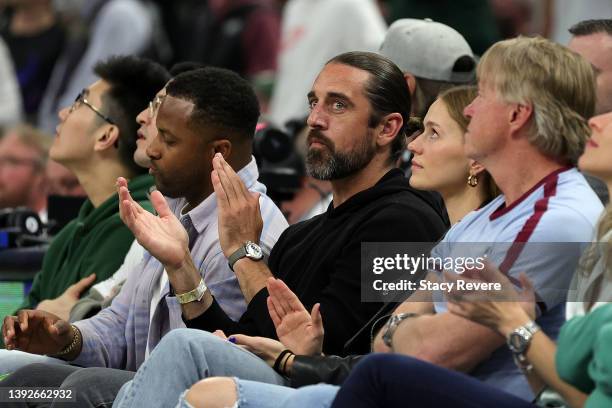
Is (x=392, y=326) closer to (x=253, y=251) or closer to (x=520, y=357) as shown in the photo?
(x=520, y=357)

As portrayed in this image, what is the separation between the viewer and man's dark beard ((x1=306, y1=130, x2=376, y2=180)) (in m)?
4.71

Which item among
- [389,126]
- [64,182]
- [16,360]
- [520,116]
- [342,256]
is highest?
[520,116]

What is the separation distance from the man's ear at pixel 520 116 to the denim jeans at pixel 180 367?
973mm

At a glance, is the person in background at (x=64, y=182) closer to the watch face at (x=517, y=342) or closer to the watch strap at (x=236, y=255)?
the watch strap at (x=236, y=255)

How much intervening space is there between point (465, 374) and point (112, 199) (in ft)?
7.95

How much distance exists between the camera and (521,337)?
11.6ft

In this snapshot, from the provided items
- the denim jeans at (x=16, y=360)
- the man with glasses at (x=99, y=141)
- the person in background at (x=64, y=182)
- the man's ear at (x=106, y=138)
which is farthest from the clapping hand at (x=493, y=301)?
the person in background at (x=64, y=182)

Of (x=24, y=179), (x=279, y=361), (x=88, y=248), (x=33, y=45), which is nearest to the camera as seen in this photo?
(x=279, y=361)

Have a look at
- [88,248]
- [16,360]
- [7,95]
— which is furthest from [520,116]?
[7,95]

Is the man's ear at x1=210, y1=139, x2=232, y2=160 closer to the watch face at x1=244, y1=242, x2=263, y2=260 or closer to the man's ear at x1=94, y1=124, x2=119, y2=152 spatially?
the watch face at x1=244, y1=242, x2=263, y2=260

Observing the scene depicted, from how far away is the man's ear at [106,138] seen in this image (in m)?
6.12

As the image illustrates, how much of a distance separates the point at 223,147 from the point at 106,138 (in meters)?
1.18

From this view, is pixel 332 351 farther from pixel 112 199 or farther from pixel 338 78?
pixel 112 199

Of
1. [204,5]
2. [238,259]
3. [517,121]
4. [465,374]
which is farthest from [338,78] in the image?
[204,5]
